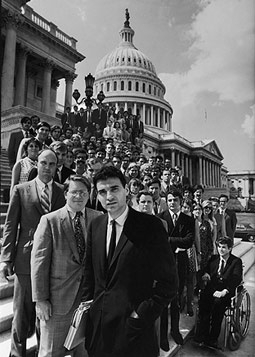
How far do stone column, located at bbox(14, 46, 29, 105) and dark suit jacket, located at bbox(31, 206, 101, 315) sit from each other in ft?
72.3

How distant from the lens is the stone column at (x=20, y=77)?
22.1 m

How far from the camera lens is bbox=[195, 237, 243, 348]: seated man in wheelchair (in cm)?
369

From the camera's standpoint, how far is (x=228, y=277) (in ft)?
12.5

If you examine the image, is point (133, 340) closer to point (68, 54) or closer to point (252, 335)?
point (252, 335)

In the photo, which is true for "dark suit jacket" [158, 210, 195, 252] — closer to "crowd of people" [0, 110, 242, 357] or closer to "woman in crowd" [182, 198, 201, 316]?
"crowd of people" [0, 110, 242, 357]

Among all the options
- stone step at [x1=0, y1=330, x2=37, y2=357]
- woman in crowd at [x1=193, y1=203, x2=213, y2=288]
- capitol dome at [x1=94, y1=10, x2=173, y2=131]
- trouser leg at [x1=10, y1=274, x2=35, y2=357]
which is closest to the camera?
trouser leg at [x1=10, y1=274, x2=35, y2=357]

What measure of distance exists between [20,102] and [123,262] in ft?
75.0

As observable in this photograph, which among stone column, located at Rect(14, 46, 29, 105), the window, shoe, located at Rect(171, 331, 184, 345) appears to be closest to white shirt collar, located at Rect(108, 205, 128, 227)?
shoe, located at Rect(171, 331, 184, 345)

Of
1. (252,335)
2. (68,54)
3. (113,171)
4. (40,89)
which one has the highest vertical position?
(68,54)

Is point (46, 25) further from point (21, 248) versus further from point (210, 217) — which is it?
point (21, 248)

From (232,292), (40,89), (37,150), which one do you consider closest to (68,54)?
(40,89)

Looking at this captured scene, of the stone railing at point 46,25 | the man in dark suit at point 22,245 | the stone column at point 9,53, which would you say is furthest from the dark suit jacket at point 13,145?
the stone railing at point 46,25

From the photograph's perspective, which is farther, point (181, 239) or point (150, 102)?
point (150, 102)

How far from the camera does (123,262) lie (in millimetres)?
1815
